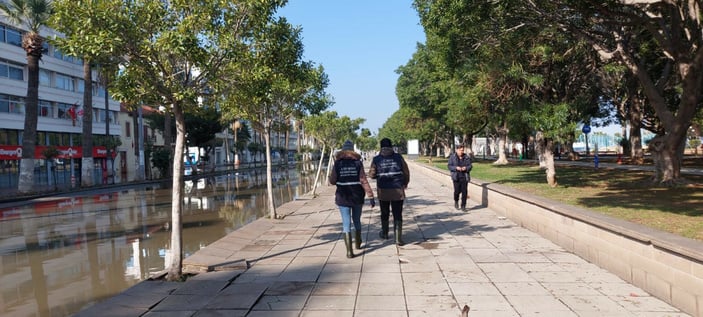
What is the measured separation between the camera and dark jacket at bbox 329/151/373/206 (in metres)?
7.03

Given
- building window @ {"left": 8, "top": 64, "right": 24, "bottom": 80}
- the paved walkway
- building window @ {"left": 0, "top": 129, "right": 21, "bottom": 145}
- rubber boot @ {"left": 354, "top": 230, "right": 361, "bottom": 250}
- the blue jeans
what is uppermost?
building window @ {"left": 8, "top": 64, "right": 24, "bottom": 80}

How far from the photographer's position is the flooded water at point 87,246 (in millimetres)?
6254

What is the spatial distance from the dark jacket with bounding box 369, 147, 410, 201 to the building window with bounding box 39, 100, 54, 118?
4021 cm

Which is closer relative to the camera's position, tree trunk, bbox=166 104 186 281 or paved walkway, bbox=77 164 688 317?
paved walkway, bbox=77 164 688 317

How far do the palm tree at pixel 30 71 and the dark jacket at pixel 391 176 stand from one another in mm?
23340

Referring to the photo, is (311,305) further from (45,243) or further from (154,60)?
(45,243)

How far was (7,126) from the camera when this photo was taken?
35250 mm

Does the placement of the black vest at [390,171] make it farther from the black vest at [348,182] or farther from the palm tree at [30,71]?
the palm tree at [30,71]

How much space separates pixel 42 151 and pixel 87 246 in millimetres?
26232

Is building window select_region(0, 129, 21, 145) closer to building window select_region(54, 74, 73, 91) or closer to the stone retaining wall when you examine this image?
building window select_region(54, 74, 73, 91)

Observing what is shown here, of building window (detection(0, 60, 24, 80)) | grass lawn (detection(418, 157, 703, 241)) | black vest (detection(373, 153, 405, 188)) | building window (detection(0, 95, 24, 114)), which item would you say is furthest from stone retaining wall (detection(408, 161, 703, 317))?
building window (detection(0, 95, 24, 114))

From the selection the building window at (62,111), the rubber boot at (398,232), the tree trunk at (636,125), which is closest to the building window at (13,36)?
the building window at (62,111)

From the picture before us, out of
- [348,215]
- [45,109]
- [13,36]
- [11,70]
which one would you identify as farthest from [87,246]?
[45,109]

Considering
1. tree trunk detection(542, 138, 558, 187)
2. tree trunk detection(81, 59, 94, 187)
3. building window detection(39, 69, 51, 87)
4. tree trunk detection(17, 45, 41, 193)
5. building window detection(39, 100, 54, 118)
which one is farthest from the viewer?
building window detection(39, 100, 54, 118)
